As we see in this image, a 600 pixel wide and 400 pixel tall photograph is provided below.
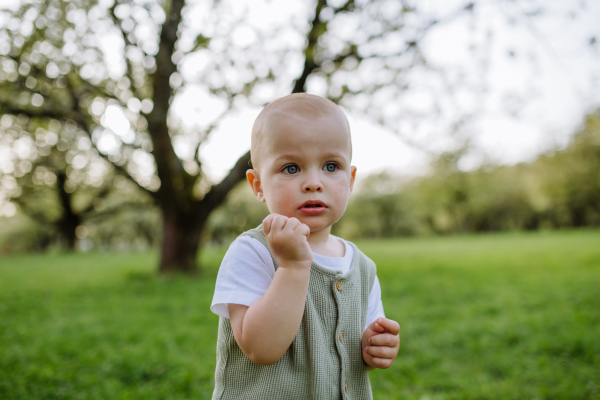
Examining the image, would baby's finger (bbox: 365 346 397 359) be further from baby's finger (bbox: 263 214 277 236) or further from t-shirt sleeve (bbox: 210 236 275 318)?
baby's finger (bbox: 263 214 277 236)

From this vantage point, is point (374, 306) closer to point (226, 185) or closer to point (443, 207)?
point (226, 185)

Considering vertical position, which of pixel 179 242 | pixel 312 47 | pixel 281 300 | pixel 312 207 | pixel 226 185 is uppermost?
pixel 312 47

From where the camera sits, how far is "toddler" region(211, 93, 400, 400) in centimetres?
102

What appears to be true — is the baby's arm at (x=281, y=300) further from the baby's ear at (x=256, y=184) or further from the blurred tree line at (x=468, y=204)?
the blurred tree line at (x=468, y=204)

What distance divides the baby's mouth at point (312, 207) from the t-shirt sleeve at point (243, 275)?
0.57 feet

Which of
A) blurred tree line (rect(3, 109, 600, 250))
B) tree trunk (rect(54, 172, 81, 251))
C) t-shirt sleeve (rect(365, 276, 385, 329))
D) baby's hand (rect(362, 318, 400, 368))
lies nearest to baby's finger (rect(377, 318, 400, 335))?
baby's hand (rect(362, 318, 400, 368))

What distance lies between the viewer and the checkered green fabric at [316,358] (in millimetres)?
1143

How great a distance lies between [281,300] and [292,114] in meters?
0.55

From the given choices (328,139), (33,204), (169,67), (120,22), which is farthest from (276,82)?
(33,204)

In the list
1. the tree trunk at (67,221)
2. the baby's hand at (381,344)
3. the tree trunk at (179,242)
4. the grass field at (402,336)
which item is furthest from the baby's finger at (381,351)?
the tree trunk at (67,221)

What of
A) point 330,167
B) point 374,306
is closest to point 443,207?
point 374,306

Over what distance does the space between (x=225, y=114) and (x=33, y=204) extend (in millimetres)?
20415

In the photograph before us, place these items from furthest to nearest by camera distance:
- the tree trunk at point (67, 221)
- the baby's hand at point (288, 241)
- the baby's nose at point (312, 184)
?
the tree trunk at point (67, 221)
the baby's nose at point (312, 184)
the baby's hand at point (288, 241)

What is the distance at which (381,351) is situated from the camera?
1212 millimetres
